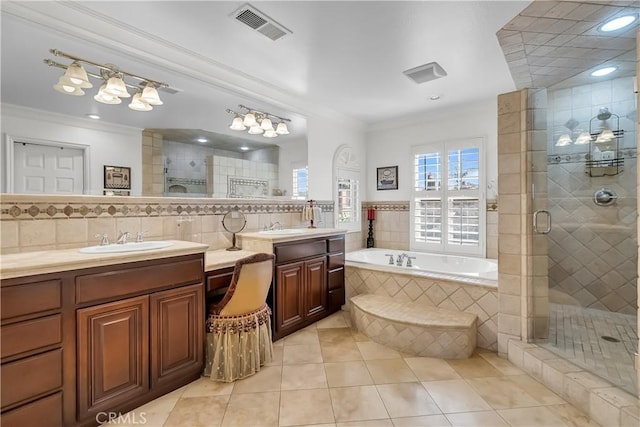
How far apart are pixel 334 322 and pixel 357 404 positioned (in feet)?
4.28

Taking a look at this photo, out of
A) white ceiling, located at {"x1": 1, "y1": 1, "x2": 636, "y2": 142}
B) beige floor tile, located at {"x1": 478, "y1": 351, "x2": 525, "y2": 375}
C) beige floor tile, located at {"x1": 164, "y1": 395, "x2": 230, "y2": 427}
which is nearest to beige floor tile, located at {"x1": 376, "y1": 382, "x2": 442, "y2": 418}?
beige floor tile, located at {"x1": 478, "y1": 351, "x2": 525, "y2": 375}

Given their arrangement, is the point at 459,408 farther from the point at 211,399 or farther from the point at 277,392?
the point at 211,399

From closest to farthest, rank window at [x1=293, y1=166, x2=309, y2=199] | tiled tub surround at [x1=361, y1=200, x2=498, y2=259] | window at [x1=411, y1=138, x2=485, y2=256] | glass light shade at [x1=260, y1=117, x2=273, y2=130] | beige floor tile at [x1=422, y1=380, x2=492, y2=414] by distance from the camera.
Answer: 1. beige floor tile at [x1=422, y1=380, x2=492, y2=414]
2. glass light shade at [x1=260, y1=117, x2=273, y2=130]
3. window at [x1=293, y1=166, x2=309, y2=199]
4. window at [x1=411, y1=138, x2=485, y2=256]
5. tiled tub surround at [x1=361, y1=200, x2=498, y2=259]

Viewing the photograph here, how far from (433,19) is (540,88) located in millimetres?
1061

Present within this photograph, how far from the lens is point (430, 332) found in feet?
7.89

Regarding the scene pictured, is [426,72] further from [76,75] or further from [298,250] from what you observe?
[76,75]

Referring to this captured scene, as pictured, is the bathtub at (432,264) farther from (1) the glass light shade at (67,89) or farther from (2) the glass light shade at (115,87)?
(1) the glass light shade at (67,89)

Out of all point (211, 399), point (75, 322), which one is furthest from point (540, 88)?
point (75, 322)

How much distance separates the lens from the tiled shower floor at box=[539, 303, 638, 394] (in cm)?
181

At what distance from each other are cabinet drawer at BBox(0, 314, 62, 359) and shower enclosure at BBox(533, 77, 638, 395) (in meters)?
3.15

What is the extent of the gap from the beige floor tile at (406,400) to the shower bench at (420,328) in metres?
Result: 0.47

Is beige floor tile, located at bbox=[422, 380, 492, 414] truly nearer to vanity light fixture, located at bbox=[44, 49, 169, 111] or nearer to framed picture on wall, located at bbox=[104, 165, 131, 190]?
framed picture on wall, located at bbox=[104, 165, 131, 190]

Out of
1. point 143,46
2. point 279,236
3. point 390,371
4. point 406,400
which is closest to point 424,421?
point 406,400

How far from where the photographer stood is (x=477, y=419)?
167cm
